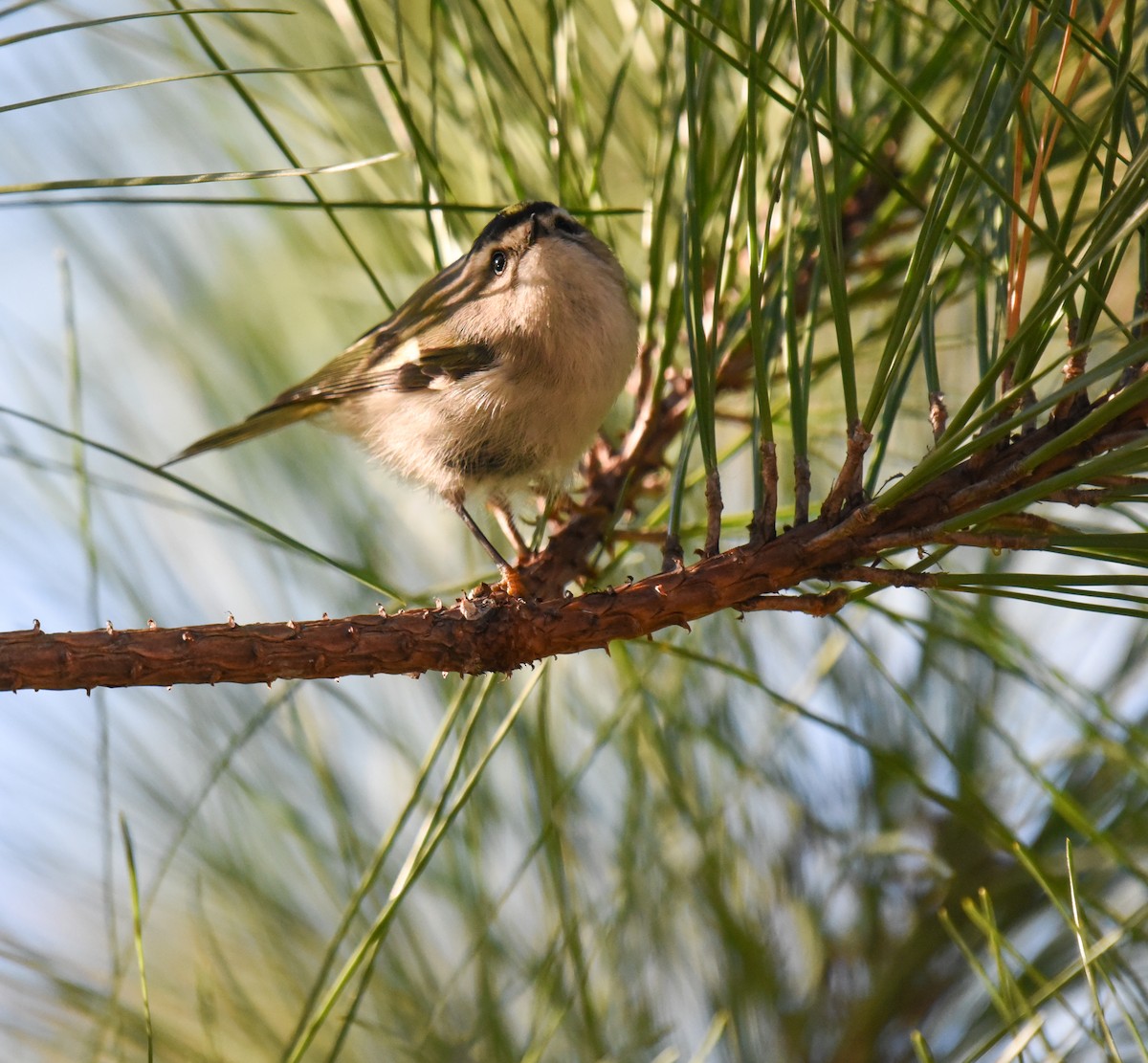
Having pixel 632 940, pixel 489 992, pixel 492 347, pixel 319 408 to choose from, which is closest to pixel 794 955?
pixel 632 940

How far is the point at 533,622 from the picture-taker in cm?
77

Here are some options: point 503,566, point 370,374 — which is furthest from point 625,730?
point 370,374

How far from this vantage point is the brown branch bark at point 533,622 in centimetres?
66

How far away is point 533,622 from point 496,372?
674mm

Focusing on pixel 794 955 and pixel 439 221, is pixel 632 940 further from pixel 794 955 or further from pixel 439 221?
pixel 439 221

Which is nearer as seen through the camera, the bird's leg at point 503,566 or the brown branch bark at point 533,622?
the brown branch bark at point 533,622

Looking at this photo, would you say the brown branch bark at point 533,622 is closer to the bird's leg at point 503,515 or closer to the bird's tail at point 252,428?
the bird's leg at point 503,515

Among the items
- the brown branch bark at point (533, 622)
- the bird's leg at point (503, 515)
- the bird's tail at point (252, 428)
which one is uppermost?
the bird's tail at point (252, 428)

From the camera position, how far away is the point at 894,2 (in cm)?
83

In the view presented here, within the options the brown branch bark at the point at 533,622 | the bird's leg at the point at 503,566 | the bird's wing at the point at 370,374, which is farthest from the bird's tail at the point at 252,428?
the brown branch bark at the point at 533,622

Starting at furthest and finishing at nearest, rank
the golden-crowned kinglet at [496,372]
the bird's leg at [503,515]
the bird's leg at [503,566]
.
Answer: the bird's leg at [503,515], the golden-crowned kinglet at [496,372], the bird's leg at [503,566]

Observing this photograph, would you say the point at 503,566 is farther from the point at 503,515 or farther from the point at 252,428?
the point at 252,428

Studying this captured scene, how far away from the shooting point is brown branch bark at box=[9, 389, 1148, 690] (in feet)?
2.18

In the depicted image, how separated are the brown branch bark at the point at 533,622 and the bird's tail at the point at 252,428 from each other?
68cm
